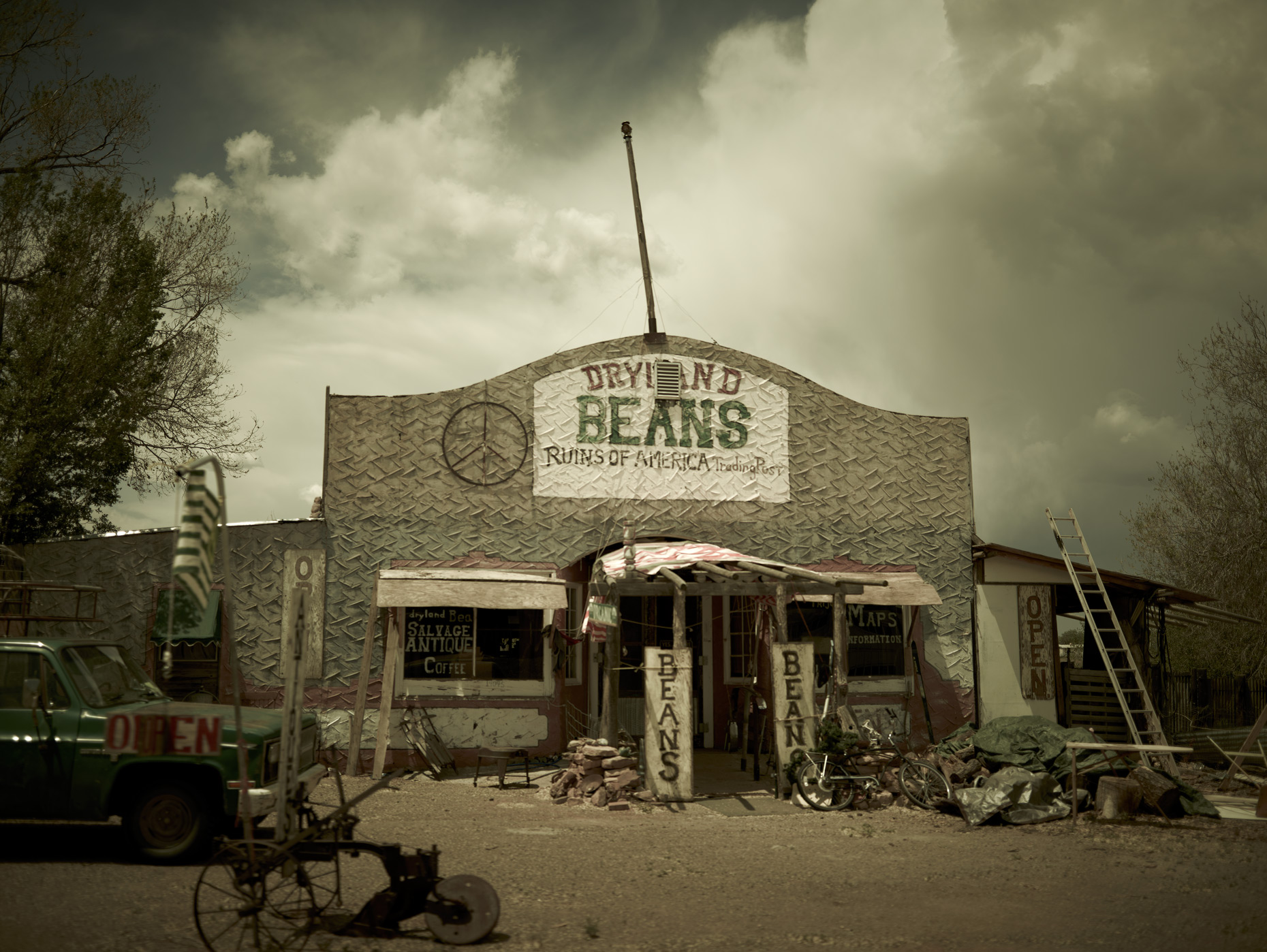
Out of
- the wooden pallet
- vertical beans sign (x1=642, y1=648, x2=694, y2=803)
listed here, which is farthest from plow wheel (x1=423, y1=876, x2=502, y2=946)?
the wooden pallet

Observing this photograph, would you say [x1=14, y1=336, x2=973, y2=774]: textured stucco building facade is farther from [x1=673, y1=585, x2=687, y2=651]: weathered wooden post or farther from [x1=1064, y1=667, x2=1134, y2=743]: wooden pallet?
[x1=673, y1=585, x2=687, y2=651]: weathered wooden post

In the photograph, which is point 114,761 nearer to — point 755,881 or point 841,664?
point 755,881

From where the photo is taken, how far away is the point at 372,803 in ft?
35.6

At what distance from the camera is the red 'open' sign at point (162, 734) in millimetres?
7422

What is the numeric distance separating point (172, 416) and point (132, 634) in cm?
572

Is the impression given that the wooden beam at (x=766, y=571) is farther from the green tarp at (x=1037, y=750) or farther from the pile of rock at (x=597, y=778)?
the green tarp at (x=1037, y=750)

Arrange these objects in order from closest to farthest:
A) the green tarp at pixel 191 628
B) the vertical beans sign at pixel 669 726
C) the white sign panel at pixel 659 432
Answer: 1. the vertical beans sign at pixel 669 726
2. the green tarp at pixel 191 628
3. the white sign panel at pixel 659 432

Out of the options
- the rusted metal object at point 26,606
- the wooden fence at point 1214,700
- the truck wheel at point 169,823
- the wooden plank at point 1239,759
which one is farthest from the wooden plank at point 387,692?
the wooden fence at point 1214,700

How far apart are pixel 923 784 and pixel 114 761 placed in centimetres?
833

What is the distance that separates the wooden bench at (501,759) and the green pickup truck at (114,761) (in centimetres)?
441

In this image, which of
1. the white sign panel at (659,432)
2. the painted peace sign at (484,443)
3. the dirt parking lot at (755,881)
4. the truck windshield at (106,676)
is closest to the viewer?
the dirt parking lot at (755,881)

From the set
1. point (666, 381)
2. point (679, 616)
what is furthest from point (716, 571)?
point (666, 381)

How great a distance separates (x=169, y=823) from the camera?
25.2 ft

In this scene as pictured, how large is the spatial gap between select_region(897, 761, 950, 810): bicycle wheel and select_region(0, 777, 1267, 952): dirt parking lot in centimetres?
25
